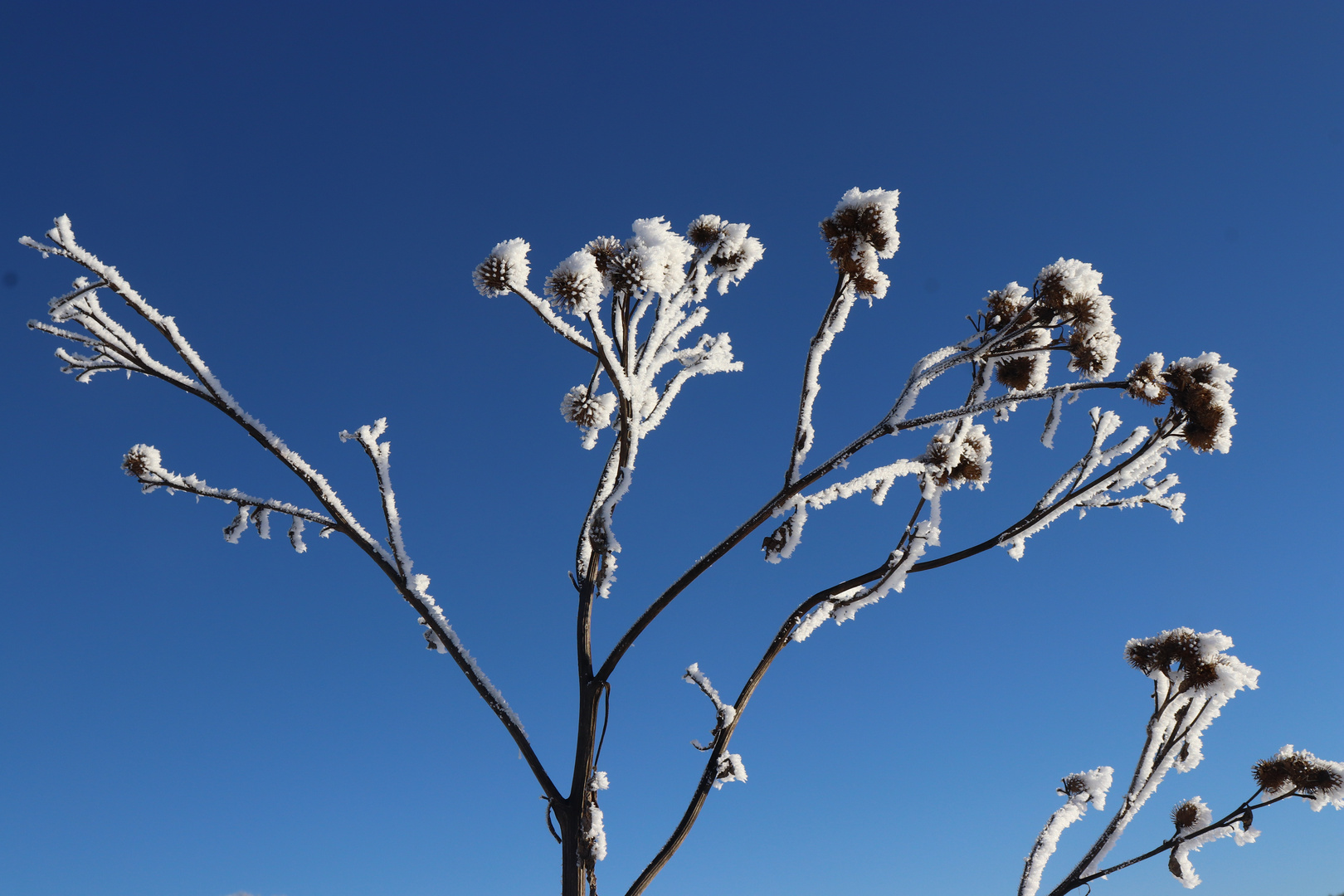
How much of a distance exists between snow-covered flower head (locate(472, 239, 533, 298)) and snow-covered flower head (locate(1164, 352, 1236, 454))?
1.97 metres

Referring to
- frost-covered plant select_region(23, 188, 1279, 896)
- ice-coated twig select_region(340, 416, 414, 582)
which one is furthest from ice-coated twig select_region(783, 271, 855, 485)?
ice-coated twig select_region(340, 416, 414, 582)

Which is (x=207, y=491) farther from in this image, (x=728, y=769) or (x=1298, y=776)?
(x=1298, y=776)

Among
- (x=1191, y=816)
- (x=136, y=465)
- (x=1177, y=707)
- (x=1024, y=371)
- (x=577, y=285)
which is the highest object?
(x=1024, y=371)

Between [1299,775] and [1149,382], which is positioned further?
[1299,775]

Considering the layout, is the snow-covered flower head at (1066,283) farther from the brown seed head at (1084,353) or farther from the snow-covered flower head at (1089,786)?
the snow-covered flower head at (1089,786)

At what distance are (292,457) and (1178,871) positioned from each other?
2.89 meters

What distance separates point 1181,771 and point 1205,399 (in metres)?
1.17

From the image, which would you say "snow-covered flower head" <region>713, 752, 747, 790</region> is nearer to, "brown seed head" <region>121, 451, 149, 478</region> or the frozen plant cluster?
the frozen plant cluster

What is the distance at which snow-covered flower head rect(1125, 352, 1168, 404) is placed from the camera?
2.39 m

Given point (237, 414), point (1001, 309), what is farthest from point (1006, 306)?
point (237, 414)

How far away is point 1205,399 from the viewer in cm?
237

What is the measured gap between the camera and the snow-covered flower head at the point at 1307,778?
2596mm

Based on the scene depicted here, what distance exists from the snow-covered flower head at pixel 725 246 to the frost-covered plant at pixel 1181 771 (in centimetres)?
190

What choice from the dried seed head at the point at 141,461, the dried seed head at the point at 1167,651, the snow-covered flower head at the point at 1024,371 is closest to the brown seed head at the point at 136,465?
the dried seed head at the point at 141,461
